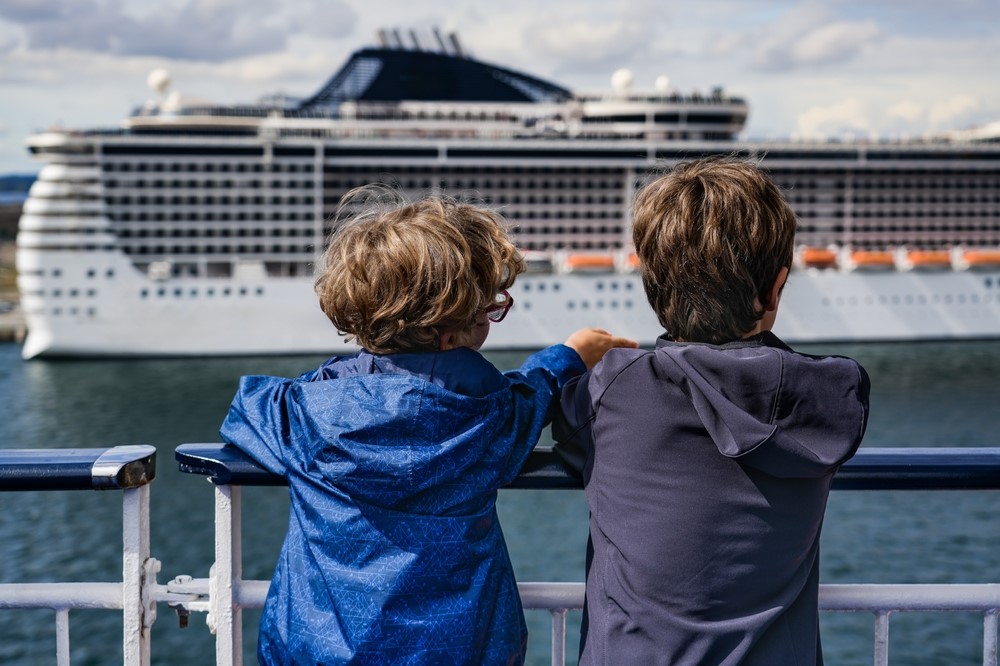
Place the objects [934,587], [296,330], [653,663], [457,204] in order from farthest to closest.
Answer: [296,330]
[934,587]
[457,204]
[653,663]

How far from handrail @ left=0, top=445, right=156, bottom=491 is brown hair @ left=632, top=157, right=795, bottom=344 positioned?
0.91 metres

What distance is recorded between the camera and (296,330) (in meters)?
27.0

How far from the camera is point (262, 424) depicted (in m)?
1.78

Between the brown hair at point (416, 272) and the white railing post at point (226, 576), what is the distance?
37cm

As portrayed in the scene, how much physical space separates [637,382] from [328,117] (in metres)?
30.6

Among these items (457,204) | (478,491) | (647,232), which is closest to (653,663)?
(478,491)

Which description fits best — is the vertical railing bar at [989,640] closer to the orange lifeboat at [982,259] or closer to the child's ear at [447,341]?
the child's ear at [447,341]

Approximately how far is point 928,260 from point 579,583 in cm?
3085

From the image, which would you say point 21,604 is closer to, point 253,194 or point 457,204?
point 457,204

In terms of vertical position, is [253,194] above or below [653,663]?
above

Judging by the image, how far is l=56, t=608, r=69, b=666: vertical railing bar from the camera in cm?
188

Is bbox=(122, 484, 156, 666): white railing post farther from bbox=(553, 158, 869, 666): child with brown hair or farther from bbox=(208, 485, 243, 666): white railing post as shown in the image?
bbox=(553, 158, 869, 666): child with brown hair

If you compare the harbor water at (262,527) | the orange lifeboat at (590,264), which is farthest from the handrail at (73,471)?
the orange lifeboat at (590,264)

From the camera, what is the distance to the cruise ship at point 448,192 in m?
27.4
